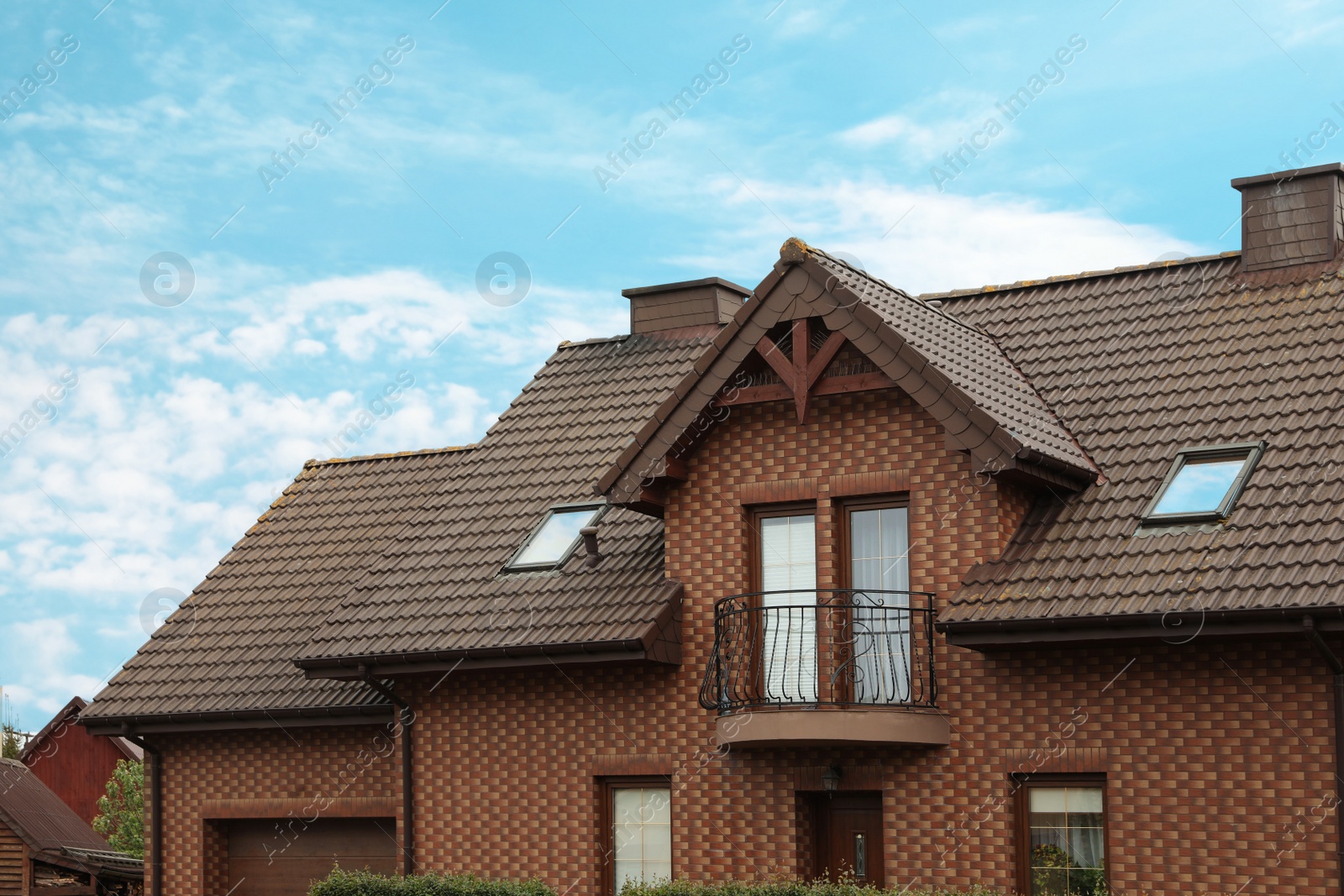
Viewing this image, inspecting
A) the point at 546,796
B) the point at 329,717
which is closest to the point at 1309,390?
the point at 546,796

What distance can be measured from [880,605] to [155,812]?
10289 millimetres

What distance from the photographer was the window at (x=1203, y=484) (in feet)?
44.6

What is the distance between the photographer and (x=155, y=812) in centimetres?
1927

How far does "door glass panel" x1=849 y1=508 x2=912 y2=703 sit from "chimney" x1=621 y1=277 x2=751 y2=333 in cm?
612

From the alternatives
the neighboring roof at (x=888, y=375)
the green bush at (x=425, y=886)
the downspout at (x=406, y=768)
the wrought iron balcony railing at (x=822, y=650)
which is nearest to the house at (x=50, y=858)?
the downspout at (x=406, y=768)

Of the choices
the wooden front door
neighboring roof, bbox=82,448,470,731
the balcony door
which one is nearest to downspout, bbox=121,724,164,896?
neighboring roof, bbox=82,448,470,731

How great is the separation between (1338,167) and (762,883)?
9765 millimetres

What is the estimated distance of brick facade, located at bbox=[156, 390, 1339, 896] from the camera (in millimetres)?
12625

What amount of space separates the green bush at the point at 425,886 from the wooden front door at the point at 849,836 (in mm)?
2627

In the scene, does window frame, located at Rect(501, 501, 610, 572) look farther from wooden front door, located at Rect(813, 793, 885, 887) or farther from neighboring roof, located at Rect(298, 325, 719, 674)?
wooden front door, located at Rect(813, 793, 885, 887)

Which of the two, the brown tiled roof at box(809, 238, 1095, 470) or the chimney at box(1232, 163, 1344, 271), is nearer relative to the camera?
the brown tiled roof at box(809, 238, 1095, 470)

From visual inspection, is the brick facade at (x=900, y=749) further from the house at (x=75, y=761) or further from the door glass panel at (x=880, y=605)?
the house at (x=75, y=761)

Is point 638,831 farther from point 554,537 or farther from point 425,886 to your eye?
point 554,537

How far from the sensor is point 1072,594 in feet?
43.4
